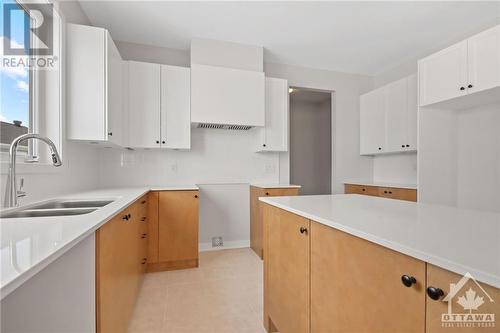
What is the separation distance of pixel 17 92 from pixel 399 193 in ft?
12.7

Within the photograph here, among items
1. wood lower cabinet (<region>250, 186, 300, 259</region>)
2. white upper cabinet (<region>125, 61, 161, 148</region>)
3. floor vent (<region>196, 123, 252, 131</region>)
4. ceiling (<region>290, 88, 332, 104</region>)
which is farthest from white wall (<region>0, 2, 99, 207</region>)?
ceiling (<region>290, 88, 332, 104</region>)

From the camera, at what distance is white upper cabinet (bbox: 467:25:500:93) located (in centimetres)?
208

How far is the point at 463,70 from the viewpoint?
233 cm

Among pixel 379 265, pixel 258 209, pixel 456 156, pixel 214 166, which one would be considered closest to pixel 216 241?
pixel 258 209

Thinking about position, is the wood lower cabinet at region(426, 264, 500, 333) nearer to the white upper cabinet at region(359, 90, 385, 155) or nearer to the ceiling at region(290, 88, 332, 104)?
the white upper cabinet at region(359, 90, 385, 155)

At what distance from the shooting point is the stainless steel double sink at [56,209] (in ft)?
4.13

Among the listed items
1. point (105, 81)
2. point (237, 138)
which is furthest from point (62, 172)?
point (237, 138)

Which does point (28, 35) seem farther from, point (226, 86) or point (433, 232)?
point (433, 232)

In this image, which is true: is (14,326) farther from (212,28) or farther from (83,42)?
(212,28)

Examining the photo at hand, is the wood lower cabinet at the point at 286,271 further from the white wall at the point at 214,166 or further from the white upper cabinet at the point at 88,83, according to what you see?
the white wall at the point at 214,166

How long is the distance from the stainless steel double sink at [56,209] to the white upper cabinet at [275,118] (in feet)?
6.81

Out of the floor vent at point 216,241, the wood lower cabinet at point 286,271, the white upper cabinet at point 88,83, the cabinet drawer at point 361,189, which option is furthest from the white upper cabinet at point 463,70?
the white upper cabinet at point 88,83

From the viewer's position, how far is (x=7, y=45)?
154 centimetres

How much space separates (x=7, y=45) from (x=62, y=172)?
36.6 inches
